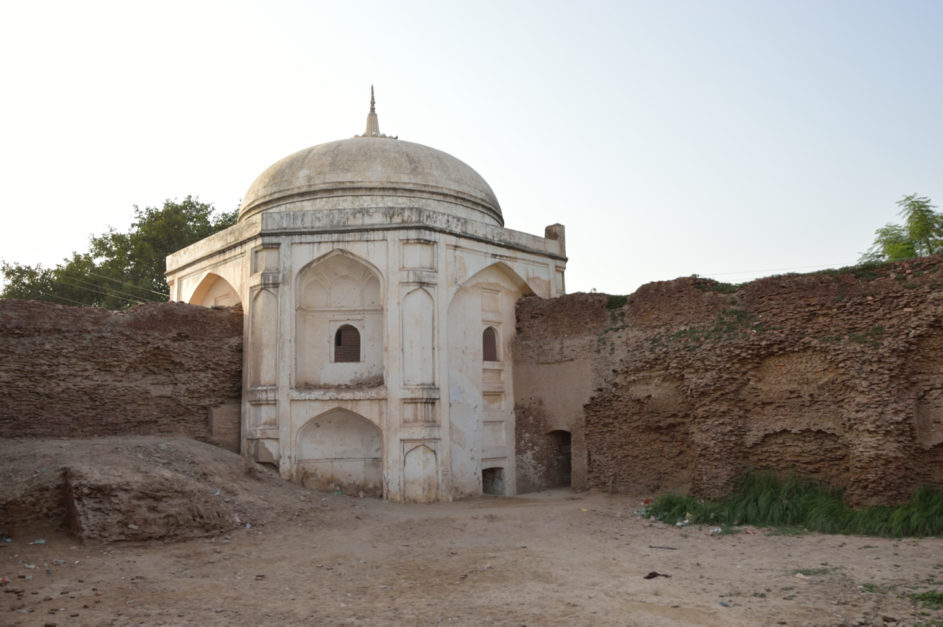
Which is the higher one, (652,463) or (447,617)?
(652,463)

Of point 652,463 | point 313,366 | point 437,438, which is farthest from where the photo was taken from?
point 313,366

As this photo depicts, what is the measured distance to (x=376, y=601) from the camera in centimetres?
757

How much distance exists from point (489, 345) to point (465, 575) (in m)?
8.57

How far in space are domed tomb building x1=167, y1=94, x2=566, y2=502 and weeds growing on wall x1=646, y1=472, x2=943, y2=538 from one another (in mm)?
4598

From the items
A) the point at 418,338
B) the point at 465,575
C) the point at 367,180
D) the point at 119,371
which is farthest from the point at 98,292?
the point at 465,575

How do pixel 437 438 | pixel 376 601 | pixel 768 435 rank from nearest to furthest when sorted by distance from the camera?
pixel 376 601
pixel 768 435
pixel 437 438

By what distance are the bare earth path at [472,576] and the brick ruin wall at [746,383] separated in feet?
5.61

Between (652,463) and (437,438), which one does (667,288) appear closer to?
(652,463)

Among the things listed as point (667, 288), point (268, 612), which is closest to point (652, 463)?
point (667, 288)

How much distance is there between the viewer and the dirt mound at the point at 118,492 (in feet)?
32.9

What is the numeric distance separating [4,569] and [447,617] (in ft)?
17.2

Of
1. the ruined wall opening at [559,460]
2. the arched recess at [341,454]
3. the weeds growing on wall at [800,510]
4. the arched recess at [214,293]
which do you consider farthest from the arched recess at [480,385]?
the arched recess at [214,293]

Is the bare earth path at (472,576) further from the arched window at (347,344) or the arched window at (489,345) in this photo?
the arched window at (489,345)

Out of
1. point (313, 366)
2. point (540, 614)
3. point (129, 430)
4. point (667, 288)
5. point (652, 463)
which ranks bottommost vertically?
point (540, 614)
